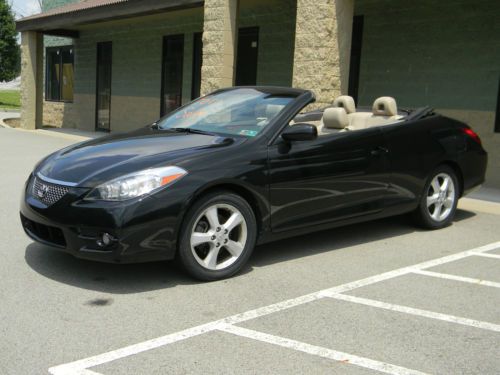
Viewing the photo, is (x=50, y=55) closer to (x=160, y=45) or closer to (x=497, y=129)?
(x=160, y=45)

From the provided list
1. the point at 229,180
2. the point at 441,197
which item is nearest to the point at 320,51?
the point at 441,197

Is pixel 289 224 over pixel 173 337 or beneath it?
over

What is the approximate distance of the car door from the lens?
199 inches

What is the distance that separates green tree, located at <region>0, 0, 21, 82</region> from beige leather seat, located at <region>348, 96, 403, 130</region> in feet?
111

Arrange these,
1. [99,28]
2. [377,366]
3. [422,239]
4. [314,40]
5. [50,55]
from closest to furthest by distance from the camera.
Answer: [377,366]
[422,239]
[314,40]
[99,28]
[50,55]

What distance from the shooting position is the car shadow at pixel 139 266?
4598mm

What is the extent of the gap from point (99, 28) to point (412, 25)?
12.8 metres

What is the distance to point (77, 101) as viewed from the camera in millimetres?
22406

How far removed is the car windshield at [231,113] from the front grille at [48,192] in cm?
138

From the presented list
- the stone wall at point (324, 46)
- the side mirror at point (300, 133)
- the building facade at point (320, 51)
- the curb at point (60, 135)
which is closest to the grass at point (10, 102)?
the curb at point (60, 135)

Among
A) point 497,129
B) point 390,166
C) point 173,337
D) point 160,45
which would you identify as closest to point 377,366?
point 173,337

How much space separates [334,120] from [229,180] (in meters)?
1.67

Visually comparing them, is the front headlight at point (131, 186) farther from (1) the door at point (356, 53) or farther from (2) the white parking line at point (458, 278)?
(1) the door at point (356, 53)

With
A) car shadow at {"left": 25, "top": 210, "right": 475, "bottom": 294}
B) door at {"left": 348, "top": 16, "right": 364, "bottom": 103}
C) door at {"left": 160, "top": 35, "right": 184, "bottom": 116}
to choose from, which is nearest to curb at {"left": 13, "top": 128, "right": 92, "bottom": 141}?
door at {"left": 160, "top": 35, "right": 184, "bottom": 116}
